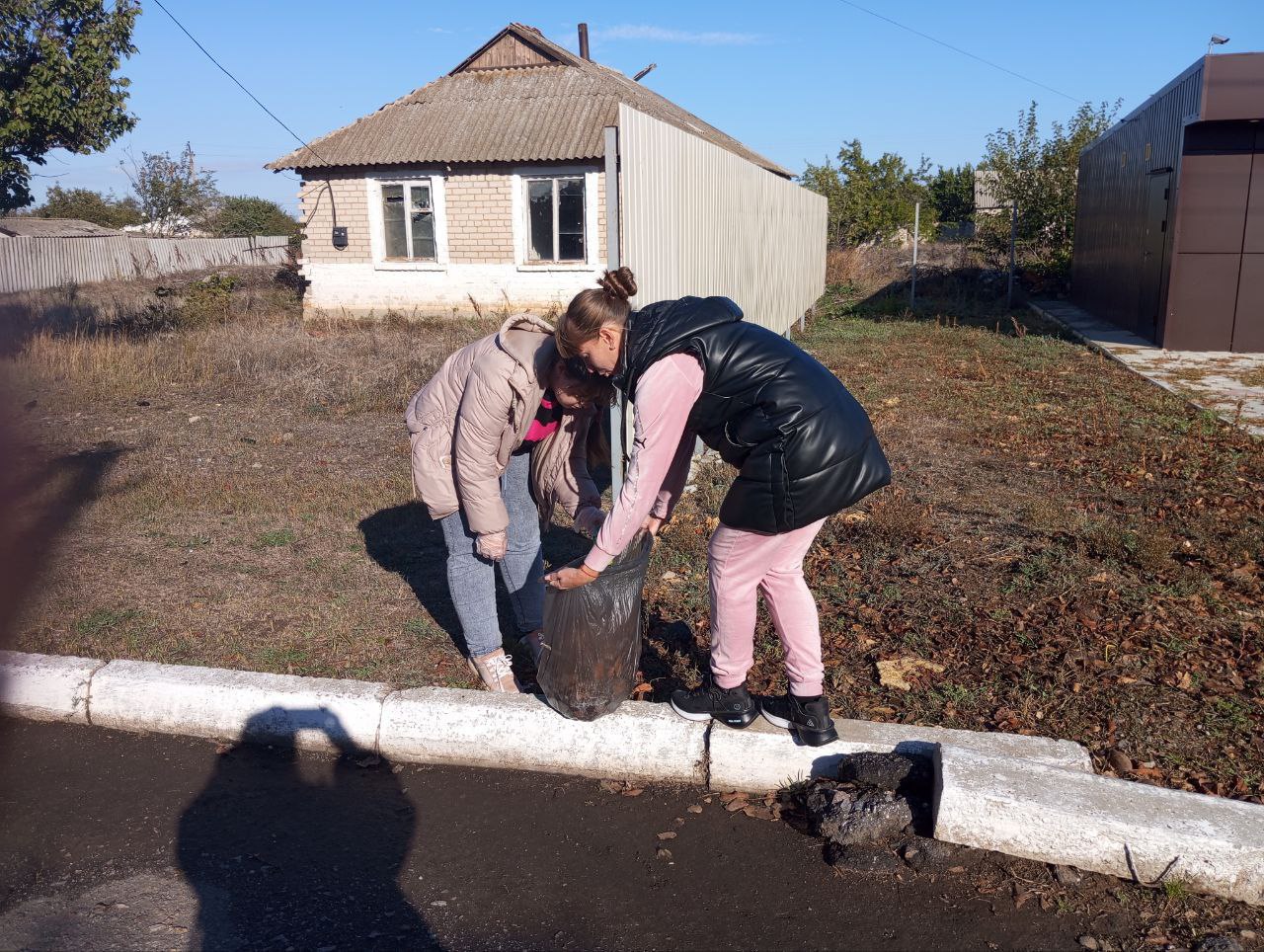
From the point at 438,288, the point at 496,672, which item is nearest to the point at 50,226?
the point at 438,288

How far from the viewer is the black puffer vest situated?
120 inches

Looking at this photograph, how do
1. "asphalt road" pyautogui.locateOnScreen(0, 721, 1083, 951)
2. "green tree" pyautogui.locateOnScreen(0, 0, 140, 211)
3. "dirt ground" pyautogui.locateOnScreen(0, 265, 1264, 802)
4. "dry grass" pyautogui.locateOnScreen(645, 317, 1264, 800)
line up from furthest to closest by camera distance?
1. "green tree" pyautogui.locateOnScreen(0, 0, 140, 211)
2. "dirt ground" pyautogui.locateOnScreen(0, 265, 1264, 802)
3. "dry grass" pyautogui.locateOnScreen(645, 317, 1264, 800)
4. "asphalt road" pyautogui.locateOnScreen(0, 721, 1083, 951)

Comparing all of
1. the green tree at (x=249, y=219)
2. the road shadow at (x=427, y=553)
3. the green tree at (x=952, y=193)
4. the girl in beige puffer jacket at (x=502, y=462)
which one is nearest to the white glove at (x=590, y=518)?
the girl in beige puffer jacket at (x=502, y=462)

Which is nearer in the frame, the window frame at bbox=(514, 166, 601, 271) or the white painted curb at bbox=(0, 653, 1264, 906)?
the white painted curb at bbox=(0, 653, 1264, 906)

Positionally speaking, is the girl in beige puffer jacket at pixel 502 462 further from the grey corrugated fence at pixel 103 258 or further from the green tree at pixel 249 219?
the green tree at pixel 249 219

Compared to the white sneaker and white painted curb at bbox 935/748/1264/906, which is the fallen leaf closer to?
white painted curb at bbox 935/748/1264/906

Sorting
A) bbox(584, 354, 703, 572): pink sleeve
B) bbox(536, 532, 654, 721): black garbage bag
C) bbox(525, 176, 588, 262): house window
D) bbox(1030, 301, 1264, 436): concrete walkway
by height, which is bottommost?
bbox(1030, 301, 1264, 436): concrete walkway

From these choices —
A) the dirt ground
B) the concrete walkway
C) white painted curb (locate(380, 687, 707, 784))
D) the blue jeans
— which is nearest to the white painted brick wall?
the concrete walkway

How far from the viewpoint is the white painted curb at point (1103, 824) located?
2803mm

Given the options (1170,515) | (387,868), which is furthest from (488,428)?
(1170,515)

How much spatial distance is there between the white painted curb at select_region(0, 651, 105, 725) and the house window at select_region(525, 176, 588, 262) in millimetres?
15857

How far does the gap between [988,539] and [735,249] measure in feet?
16.3

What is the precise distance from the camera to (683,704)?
11.8ft

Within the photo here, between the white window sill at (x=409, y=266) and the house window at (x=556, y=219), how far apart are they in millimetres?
1908
